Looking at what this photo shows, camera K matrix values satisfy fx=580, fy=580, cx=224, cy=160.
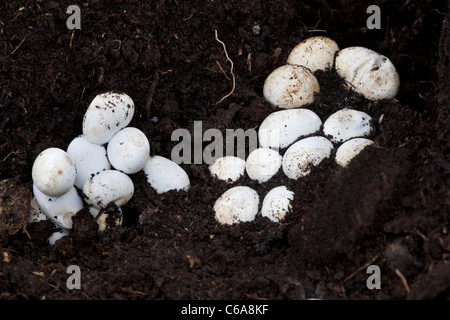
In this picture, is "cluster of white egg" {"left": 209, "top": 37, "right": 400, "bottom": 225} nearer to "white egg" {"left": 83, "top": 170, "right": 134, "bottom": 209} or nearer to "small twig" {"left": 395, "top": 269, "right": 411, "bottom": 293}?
"white egg" {"left": 83, "top": 170, "right": 134, "bottom": 209}

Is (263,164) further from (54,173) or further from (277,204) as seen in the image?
(54,173)

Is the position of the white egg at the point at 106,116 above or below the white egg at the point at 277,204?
above

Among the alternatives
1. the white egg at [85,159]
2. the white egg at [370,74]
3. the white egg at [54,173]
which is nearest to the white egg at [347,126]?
the white egg at [370,74]

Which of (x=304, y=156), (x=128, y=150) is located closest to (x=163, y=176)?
(x=128, y=150)

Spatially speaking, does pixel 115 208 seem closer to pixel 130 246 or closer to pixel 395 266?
pixel 130 246

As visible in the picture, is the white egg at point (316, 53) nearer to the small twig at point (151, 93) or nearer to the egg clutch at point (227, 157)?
the egg clutch at point (227, 157)

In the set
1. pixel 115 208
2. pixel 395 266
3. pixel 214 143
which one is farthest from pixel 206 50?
pixel 395 266

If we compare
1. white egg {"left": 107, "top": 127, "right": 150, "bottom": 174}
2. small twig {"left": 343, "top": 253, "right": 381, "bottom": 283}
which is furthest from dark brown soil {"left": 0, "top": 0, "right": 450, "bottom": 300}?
white egg {"left": 107, "top": 127, "right": 150, "bottom": 174}
